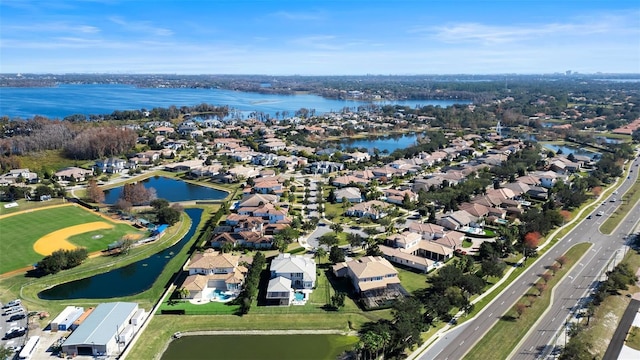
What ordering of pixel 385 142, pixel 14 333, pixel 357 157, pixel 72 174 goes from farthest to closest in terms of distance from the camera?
pixel 385 142, pixel 357 157, pixel 72 174, pixel 14 333

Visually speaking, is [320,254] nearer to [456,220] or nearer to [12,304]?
[456,220]

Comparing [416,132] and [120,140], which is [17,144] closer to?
[120,140]

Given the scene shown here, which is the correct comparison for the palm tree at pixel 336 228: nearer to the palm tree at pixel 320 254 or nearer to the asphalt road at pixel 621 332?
the palm tree at pixel 320 254

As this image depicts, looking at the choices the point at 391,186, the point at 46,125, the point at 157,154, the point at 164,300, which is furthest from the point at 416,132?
the point at 164,300

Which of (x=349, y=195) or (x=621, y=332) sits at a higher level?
(x=349, y=195)

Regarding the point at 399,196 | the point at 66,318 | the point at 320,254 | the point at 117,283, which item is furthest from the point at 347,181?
the point at 66,318

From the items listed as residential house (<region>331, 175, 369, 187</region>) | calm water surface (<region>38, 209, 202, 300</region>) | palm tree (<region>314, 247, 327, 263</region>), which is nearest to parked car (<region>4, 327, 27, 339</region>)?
calm water surface (<region>38, 209, 202, 300</region>)
